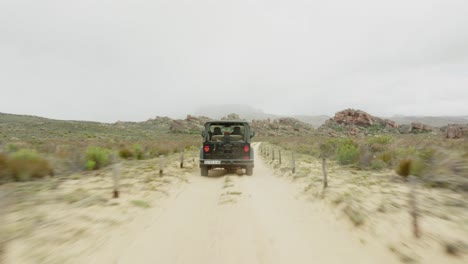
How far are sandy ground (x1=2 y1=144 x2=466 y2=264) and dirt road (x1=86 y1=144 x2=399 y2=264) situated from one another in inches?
0.6

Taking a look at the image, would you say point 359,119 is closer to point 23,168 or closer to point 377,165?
point 377,165

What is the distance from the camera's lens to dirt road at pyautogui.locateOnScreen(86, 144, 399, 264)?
3.96 metres

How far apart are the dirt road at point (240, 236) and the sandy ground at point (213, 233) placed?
0.6 inches

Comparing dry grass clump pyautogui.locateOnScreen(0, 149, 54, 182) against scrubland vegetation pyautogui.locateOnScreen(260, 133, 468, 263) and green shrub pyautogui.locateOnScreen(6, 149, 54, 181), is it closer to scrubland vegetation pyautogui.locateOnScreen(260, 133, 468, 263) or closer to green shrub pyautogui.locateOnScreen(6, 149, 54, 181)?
green shrub pyautogui.locateOnScreen(6, 149, 54, 181)

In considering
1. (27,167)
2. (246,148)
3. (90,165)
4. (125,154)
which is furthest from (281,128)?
(27,167)

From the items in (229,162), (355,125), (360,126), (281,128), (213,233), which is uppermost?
(355,125)

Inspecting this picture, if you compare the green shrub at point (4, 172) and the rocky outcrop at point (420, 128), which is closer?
the green shrub at point (4, 172)

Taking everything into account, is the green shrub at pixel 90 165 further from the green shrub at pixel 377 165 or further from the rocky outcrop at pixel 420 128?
the rocky outcrop at pixel 420 128

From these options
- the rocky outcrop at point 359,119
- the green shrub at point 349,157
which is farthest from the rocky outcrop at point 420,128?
the green shrub at point 349,157

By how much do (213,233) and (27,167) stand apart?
7.73 m

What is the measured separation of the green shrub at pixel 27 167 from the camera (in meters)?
8.71

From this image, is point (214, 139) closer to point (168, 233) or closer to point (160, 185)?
point (160, 185)

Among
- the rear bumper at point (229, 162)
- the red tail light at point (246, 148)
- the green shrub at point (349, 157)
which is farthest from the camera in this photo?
the green shrub at point (349, 157)

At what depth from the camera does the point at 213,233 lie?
194 inches
